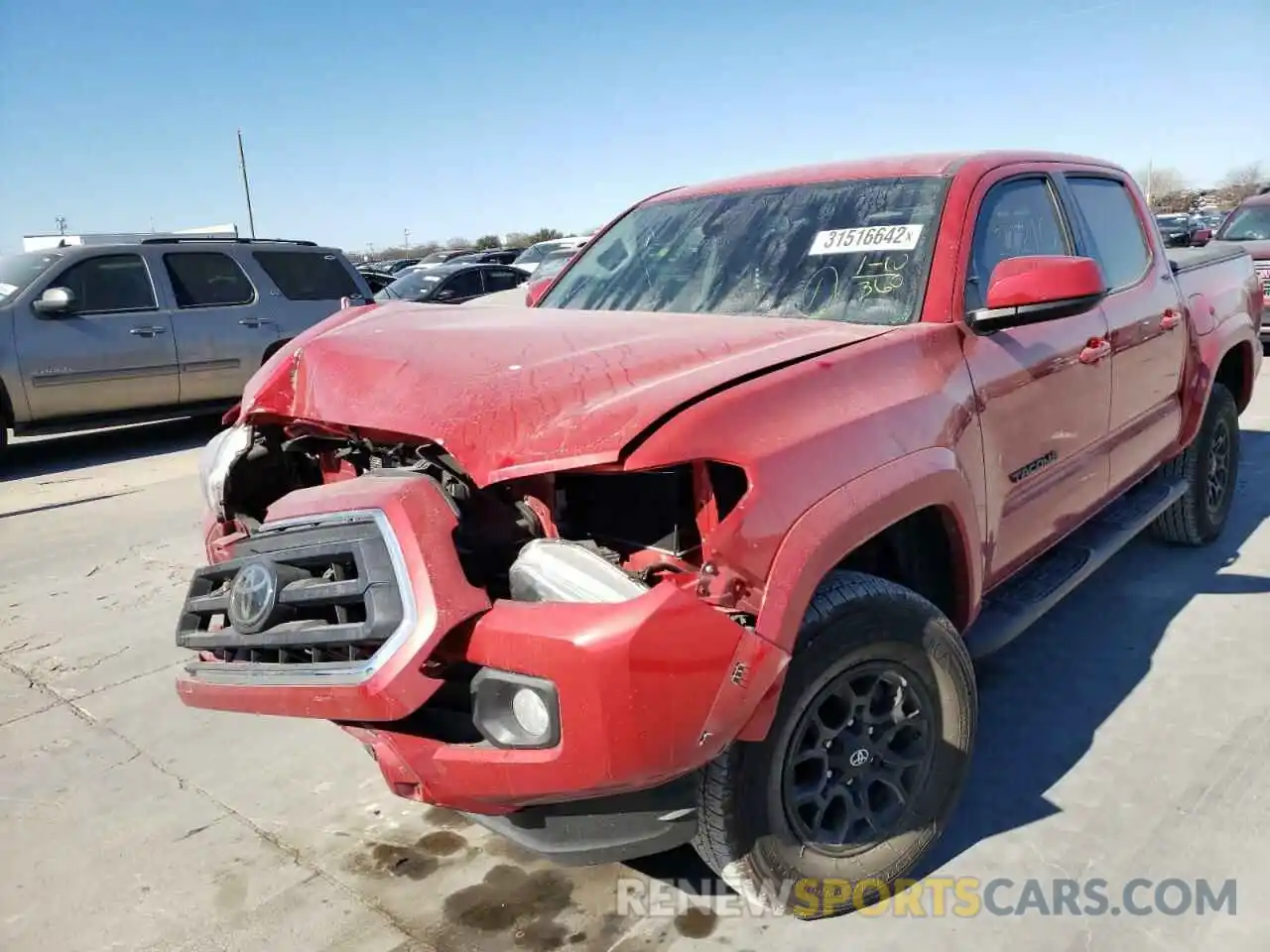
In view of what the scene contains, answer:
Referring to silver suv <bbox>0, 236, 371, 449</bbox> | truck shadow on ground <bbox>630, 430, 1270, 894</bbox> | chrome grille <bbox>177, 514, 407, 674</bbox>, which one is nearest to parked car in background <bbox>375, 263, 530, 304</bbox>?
silver suv <bbox>0, 236, 371, 449</bbox>

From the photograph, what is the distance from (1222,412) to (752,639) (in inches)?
158

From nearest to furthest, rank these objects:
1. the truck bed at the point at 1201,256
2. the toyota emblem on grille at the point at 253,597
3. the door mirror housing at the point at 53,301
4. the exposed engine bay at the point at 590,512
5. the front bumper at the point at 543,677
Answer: the front bumper at the point at 543,677 → the exposed engine bay at the point at 590,512 → the toyota emblem on grille at the point at 253,597 → the truck bed at the point at 1201,256 → the door mirror housing at the point at 53,301

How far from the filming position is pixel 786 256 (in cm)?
317

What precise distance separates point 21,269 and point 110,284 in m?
0.69

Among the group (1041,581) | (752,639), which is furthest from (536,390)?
(1041,581)

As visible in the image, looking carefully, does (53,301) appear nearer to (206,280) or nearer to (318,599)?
(206,280)

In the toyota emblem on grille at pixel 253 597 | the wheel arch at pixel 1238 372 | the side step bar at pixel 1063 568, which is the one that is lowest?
the side step bar at pixel 1063 568

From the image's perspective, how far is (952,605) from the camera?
2.77 metres

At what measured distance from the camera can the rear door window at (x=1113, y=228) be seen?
377 centimetres

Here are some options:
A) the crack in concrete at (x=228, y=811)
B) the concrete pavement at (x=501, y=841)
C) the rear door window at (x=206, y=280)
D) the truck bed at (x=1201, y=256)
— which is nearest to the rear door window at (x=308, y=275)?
the rear door window at (x=206, y=280)

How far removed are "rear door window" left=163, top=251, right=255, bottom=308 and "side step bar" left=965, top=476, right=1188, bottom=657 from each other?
8.17m

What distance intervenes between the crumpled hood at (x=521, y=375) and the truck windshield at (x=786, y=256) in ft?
0.66

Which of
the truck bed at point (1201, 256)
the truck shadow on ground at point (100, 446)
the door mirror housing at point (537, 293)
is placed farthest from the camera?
the truck shadow on ground at point (100, 446)

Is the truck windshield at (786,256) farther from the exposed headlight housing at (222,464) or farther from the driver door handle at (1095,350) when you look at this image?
the exposed headlight housing at (222,464)
